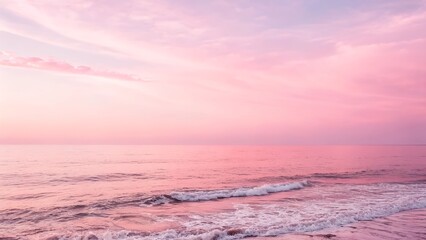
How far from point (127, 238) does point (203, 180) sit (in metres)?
22.6

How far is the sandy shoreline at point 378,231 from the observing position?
14.5 metres

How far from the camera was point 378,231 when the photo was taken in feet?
51.1

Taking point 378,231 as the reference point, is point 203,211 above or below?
below

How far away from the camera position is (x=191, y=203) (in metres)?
23.8

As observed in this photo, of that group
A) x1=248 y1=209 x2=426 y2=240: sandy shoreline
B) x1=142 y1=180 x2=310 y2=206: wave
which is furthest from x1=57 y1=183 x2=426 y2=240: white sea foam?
x1=142 y1=180 x2=310 y2=206: wave

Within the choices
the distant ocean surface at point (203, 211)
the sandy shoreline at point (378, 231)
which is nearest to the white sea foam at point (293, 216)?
the distant ocean surface at point (203, 211)

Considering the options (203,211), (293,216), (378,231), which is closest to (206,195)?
(203,211)

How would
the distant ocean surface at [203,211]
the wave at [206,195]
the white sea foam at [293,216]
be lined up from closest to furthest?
1. the white sea foam at [293,216]
2. the distant ocean surface at [203,211]
3. the wave at [206,195]

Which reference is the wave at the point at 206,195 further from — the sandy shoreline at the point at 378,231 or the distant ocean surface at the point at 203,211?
the sandy shoreline at the point at 378,231

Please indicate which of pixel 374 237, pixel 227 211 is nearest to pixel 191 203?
pixel 227 211

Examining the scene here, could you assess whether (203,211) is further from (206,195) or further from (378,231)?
(378,231)

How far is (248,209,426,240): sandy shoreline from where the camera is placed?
14547 millimetres

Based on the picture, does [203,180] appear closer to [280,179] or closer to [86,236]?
[280,179]

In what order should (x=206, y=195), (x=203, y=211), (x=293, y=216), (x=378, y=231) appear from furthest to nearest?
(x=206, y=195), (x=203, y=211), (x=293, y=216), (x=378, y=231)
